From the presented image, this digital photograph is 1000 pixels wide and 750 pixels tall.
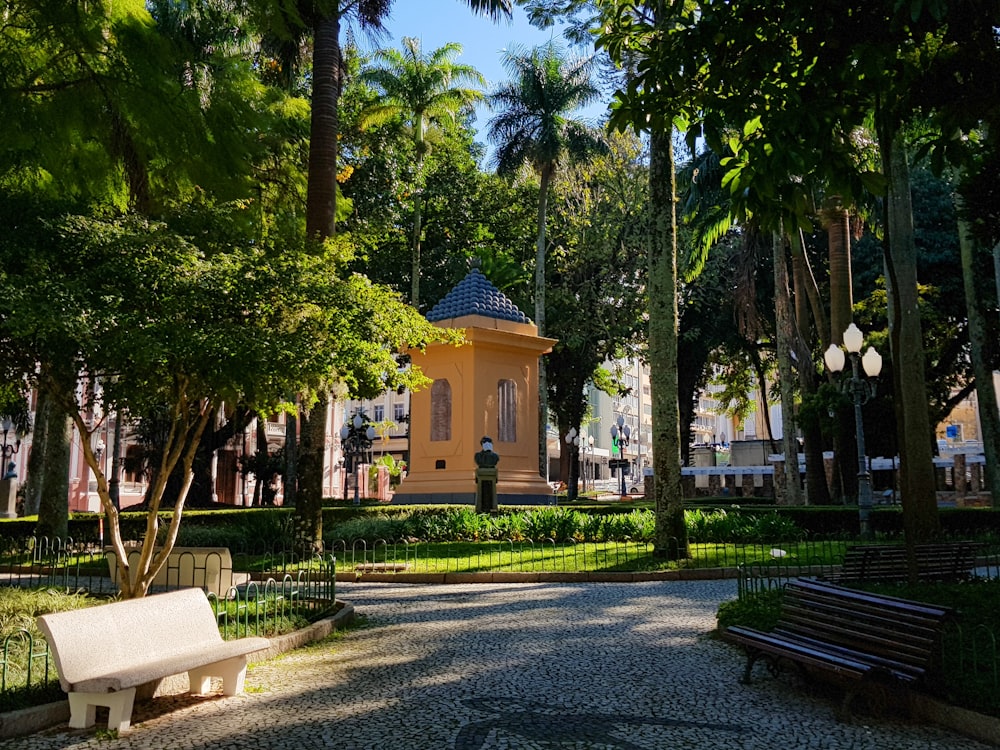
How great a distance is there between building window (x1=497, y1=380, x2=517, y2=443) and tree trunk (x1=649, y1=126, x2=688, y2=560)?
8177 millimetres

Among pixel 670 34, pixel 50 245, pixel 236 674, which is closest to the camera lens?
pixel 236 674

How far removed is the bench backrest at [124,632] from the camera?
17.3 ft

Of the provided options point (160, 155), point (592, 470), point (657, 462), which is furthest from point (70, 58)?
point (592, 470)

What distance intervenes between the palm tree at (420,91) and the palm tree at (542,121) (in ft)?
4.79

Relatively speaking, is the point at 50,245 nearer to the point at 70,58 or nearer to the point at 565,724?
the point at 70,58

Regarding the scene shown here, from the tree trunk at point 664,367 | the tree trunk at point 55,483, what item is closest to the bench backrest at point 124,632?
the tree trunk at point 664,367

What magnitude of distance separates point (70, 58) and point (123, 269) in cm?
525

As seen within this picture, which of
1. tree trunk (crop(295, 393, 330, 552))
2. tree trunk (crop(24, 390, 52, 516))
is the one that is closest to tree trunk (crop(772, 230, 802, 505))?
tree trunk (crop(295, 393, 330, 552))

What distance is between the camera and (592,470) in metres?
84.4

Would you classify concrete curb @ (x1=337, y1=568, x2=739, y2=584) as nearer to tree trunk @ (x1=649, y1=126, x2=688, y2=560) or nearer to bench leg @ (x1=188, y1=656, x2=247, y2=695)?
tree trunk @ (x1=649, y1=126, x2=688, y2=560)

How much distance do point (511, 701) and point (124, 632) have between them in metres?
2.68

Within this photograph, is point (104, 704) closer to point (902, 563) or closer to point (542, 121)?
point (902, 563)

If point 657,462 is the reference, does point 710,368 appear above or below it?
above

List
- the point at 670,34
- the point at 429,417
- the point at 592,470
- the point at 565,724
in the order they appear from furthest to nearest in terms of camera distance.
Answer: the point at 592,470 < the point at 429,417 < the point at 670,34 < the point at 565,724
